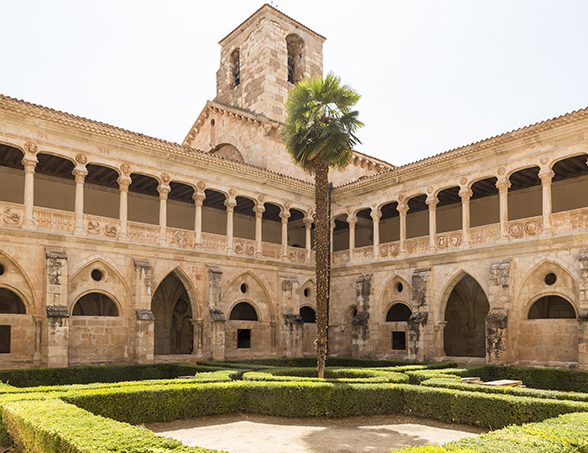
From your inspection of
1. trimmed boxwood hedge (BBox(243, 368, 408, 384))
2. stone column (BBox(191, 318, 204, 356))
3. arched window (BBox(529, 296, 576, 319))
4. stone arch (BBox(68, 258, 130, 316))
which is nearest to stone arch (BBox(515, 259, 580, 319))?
arched window (BBox(529, 296, 576, 319))

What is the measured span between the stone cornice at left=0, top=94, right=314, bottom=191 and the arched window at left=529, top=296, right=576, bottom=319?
1146 centimetres

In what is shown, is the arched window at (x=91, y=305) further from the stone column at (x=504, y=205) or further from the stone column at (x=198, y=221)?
the stone column at (x=504, y=205)

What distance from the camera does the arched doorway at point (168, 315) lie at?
2538 cm

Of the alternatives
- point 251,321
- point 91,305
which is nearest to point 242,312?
point 251,321

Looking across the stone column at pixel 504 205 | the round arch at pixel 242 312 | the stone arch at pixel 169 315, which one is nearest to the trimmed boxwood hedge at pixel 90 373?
the stone arch at pixel 169 315

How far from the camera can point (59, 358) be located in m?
16.5

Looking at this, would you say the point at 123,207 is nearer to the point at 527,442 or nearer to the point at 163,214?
the point at 163,214

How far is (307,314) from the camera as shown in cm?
2633

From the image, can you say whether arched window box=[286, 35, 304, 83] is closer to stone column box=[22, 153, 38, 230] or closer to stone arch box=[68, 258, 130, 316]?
stone arch box=[68, 258, 130, 316]

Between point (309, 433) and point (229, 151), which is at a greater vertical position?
point (229, 151)

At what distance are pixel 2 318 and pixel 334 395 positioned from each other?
1127cm

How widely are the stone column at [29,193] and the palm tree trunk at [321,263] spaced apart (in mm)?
9536

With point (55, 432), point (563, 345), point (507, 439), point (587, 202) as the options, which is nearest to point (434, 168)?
point (587, 202)

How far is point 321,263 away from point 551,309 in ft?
44.3
